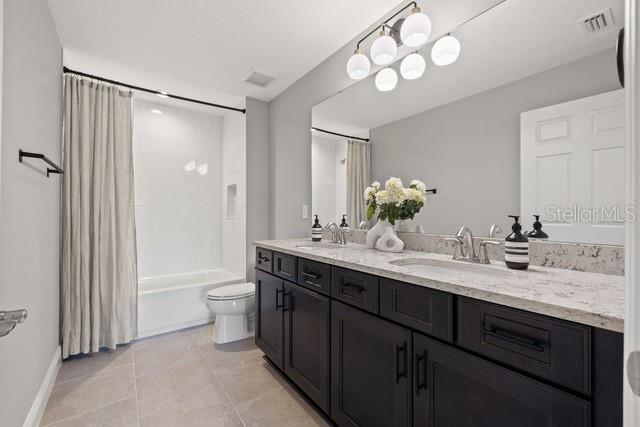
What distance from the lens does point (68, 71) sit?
2287 mm

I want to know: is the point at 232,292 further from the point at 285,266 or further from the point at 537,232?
the point at 537,232

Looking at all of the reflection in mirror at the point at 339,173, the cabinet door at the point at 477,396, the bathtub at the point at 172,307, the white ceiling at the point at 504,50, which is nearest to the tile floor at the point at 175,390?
the bathtub at the point at 172,307

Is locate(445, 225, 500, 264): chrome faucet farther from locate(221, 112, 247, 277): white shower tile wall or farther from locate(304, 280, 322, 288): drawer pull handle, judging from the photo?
Result: locate(221, 112, 247, 277): white shower tile wall

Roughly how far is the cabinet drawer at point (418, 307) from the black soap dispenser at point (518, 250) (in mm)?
442

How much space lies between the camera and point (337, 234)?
2307 millimetres

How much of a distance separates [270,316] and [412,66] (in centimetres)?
188

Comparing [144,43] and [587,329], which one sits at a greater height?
[144,43]

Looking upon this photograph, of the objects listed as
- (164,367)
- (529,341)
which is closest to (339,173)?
(529,341)

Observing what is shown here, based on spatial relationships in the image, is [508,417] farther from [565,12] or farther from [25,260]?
[25,260]

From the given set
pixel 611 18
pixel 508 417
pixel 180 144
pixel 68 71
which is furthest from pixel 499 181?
pixel 180 144

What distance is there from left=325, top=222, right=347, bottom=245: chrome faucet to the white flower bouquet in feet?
1.54

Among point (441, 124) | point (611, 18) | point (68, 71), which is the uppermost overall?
point (68, 71)

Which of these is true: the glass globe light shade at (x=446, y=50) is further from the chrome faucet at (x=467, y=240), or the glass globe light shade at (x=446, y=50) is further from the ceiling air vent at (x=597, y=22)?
the chrome faucet at (x=467, y=240)

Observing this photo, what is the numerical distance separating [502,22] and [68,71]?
2981 mm
